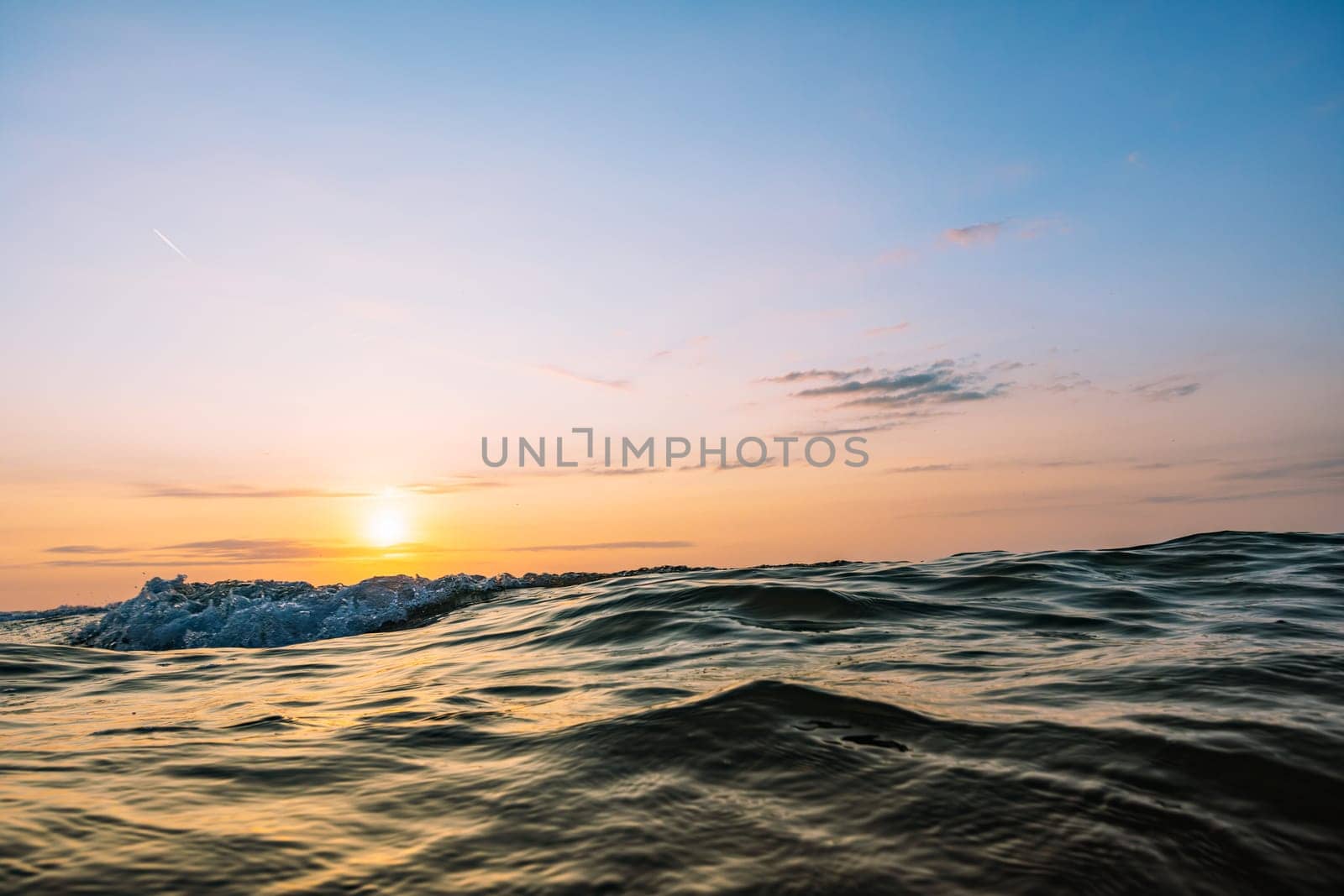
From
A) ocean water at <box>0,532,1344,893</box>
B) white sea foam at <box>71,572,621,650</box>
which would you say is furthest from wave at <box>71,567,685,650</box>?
ocean water at <box>0,532,1344,893</box>

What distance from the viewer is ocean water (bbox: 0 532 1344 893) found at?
2812 millimetres

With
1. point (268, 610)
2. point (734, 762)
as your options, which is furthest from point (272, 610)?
point (734, 762)

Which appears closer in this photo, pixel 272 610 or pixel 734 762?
pixel 734 762

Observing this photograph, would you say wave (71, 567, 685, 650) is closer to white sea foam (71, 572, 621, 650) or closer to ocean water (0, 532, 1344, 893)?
white sea foam (71, 572, 621, 650)

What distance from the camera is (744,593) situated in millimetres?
10664

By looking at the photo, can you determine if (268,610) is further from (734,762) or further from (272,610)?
(734,762)

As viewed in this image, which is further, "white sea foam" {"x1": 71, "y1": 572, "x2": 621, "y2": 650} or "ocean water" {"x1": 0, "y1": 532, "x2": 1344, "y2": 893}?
"white sea foam" {"x1": 71, "y1": 572, "x2": 621, "y2": 650}

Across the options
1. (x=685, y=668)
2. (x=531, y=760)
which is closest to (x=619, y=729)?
(x=531, y=760)

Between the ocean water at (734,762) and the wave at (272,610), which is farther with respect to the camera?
the wave at (272,610)

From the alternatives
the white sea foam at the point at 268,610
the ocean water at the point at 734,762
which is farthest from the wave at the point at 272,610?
the ocean water at the point at 734,762

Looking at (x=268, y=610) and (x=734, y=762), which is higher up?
(x=734, y=762)

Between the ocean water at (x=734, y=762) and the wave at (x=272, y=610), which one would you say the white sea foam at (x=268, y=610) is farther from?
the ocean water at (x=734, y=762)

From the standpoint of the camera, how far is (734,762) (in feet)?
12.7

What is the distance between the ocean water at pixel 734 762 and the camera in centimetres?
281
